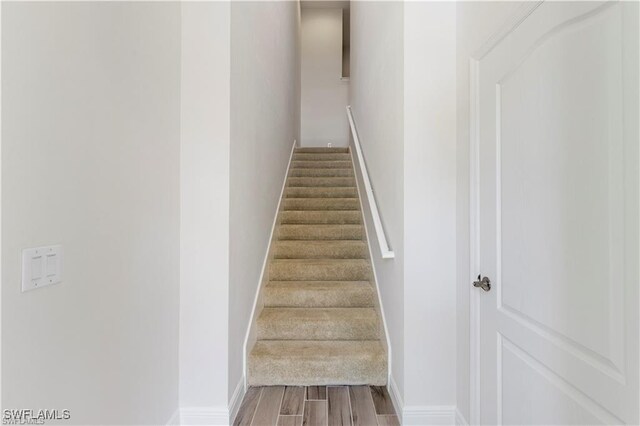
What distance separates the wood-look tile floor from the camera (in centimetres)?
173

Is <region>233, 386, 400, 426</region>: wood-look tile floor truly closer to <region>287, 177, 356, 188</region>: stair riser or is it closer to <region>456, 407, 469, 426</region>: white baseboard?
<region>456, 407, 469, 426</region>: white baseboard

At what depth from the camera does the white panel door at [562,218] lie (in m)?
0.76

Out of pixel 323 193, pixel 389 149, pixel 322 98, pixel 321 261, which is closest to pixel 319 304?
pixel 321 261

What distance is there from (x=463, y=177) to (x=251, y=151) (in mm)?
1352

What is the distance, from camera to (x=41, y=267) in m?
0.87

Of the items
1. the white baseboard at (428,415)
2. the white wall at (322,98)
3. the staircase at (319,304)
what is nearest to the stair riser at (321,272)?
the staircase at (319,304)

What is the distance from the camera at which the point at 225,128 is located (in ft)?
5.53

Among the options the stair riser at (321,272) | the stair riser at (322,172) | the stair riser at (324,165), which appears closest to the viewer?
the stair riser at (321,272)

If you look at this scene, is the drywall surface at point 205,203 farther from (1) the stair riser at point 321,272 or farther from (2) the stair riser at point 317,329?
(1) the stair riser at point 321,272

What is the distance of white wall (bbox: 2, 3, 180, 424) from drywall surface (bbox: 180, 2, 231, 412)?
68 millimetres

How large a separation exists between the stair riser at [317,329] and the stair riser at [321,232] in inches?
42.5

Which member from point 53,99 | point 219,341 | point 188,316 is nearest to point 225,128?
point 53,99

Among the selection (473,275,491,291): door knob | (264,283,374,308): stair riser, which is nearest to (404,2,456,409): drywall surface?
(473,275,491,291): door knob

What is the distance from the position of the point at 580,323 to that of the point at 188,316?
165 centimetres
